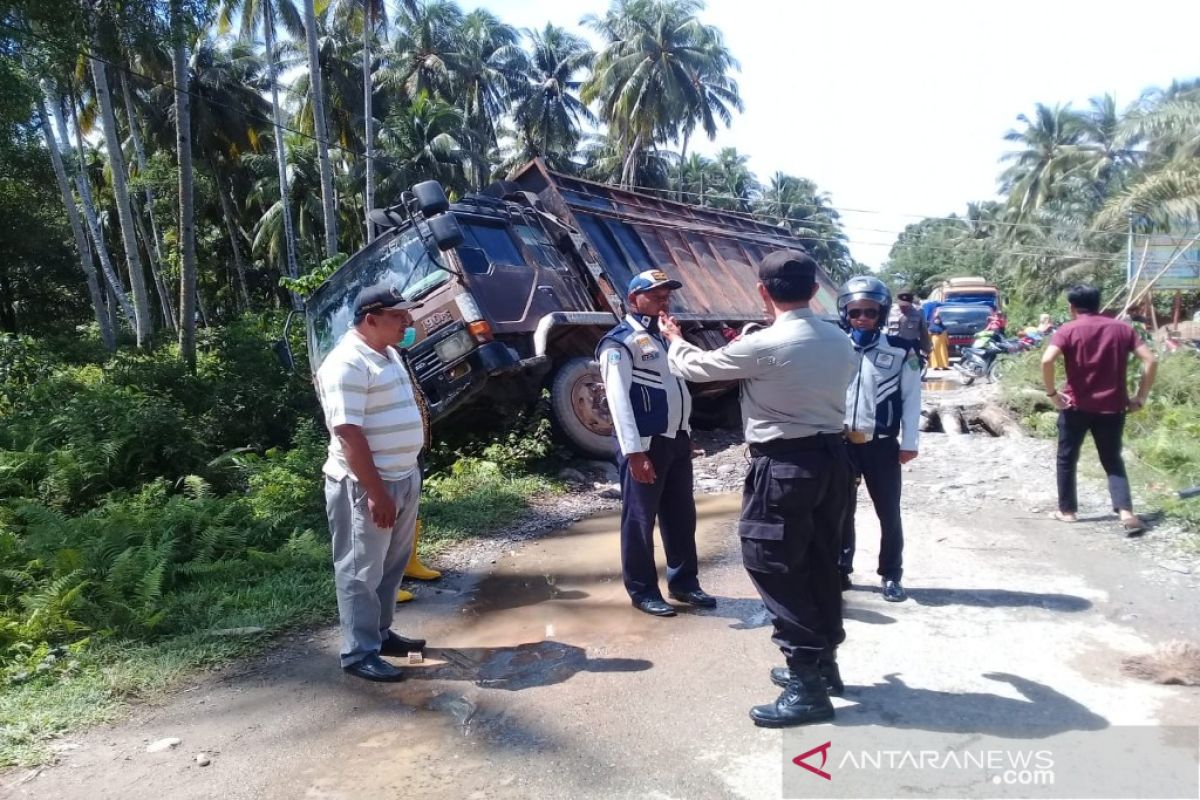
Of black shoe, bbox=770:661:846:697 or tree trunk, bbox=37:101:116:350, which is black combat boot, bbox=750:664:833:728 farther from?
tree trunk, bbox=37:101:116:350

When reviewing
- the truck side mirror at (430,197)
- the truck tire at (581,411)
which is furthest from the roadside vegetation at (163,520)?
the truck side mirror at (430,197)

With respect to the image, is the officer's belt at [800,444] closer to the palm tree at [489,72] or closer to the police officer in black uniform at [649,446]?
the police officer in black uniform at [649,446]

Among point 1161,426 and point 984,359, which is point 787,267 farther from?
point 984,359

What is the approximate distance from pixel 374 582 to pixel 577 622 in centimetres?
114

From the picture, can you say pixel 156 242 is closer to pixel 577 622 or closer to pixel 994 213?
pixel 577 622

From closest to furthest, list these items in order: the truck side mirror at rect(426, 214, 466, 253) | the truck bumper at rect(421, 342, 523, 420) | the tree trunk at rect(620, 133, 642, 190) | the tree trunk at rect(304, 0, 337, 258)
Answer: the truck side mirror at rect(426, 214, 466, 253) → the truck bumper at rect(421, 342, 523, 420) → the tree trunk at rect(304, 0, 337, 258) → the tree trunk at rect(620, 133, 642, 190)

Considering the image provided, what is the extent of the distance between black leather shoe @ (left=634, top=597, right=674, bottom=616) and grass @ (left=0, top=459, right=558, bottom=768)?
1609 mm

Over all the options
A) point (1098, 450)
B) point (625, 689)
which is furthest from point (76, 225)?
point (1098, 450)

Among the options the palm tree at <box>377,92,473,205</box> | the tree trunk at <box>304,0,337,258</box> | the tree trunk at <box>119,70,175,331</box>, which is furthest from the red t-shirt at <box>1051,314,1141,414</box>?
the tree trunk at <box>119,70,175,331</box>

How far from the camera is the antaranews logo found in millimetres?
2608

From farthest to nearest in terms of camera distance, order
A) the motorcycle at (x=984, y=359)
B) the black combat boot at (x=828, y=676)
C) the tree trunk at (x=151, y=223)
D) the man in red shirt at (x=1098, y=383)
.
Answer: the tree trunk at (x=151, y=223) → the motorcycle at (x=984, y=359) → the man in red shirt at (x=1098, y=383) → the black combat boot at (x=828, y=676)

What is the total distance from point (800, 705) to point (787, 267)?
1.56 metres

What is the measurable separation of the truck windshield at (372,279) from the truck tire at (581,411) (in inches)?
55.5

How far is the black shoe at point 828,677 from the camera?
306cm
